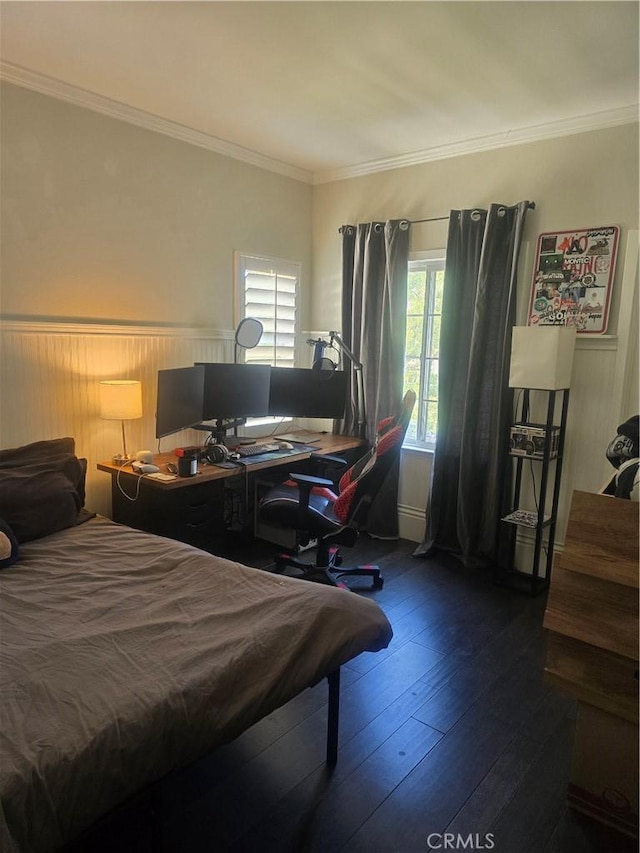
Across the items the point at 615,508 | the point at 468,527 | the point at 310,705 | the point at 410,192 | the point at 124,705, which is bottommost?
the point at 310,705

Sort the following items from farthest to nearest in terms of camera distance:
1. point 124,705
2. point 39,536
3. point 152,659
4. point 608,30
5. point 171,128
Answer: point 171,128 < point 39,536 < point 608,30 < point 152,659 < point 124,705

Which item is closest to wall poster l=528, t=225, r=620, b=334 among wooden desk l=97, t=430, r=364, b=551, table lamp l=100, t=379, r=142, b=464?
wooden desk l=97, t=430, r=364, b=551

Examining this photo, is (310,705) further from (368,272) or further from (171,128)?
(171,128)

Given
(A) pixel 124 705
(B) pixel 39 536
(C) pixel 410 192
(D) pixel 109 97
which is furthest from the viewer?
(C) pixel 410 192

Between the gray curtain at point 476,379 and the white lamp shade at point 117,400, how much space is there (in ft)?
6.33

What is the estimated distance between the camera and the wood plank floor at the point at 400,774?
63.9 inches

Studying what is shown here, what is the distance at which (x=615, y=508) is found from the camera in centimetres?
157

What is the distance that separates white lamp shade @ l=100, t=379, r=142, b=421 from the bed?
2.30 feet

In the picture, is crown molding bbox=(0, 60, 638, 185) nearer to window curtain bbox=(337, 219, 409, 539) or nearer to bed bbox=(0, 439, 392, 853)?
window curtain bbox=(337, 219, 409, 539)

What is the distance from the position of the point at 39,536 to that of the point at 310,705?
1348 mm

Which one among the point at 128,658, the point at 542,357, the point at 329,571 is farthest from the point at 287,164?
the point at 128,658

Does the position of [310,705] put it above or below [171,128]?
below

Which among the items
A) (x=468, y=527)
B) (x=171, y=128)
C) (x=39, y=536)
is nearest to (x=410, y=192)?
(x=171, y=128)

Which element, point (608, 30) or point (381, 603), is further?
point (381, 603)
